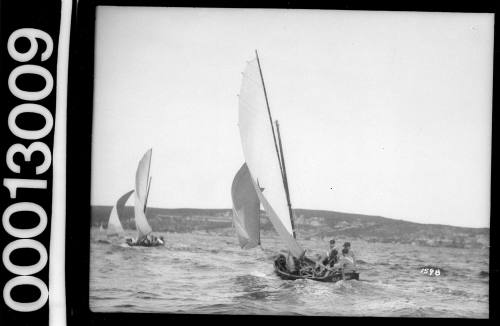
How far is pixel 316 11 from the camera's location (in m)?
3.37

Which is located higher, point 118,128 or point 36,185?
A: point 118,128

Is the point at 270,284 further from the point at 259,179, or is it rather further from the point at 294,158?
the point at 294,158

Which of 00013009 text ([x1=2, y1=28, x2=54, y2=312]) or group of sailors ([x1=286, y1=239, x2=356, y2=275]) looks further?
group of sailors ([x1=286, y1=239, x2=356, y2=275])

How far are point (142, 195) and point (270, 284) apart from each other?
2.68 ft

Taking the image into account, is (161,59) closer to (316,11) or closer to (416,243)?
(316,11)

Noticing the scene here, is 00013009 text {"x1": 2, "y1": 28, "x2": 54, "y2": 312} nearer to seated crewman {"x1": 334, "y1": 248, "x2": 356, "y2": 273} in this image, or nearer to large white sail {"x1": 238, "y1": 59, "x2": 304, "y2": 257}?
large white sail {"x1": 238, "y1": 59, "x2": 304, "y2": 257}

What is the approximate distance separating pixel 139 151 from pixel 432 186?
1562mm

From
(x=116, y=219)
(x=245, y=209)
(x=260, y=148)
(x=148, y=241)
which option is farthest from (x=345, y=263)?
(x=116, y=219)

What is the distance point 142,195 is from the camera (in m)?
3.32

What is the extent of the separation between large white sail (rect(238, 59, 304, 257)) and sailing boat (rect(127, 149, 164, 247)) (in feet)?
1.74

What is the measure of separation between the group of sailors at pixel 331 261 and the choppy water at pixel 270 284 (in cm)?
5

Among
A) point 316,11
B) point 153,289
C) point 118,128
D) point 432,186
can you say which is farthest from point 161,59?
point 432,186

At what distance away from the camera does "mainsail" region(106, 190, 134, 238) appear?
330 centimetres

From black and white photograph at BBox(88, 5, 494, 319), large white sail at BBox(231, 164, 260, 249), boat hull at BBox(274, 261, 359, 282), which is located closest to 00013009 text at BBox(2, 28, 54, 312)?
black and white photograph at BBox(88, 5, 494, 319)
